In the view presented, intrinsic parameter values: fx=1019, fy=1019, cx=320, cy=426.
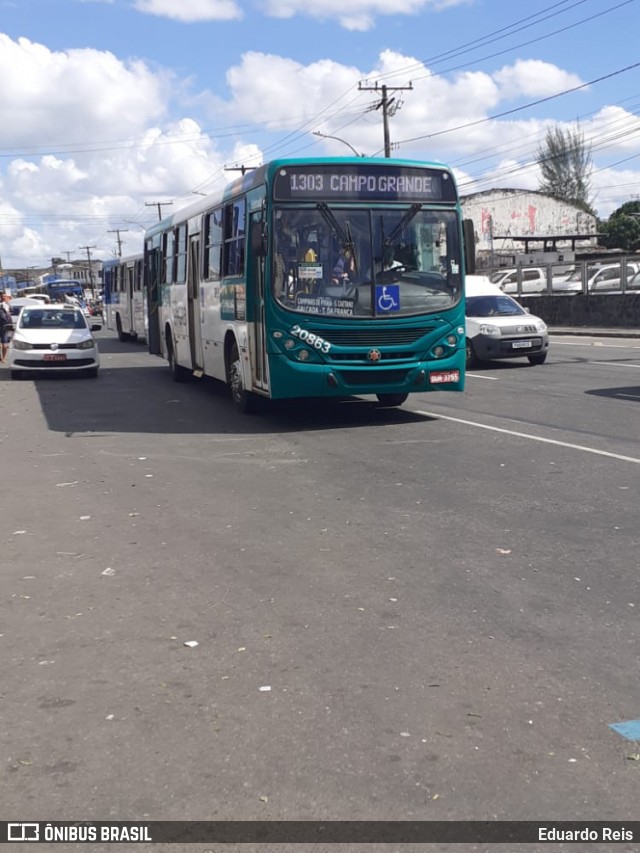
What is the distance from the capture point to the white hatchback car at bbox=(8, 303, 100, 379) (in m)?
21.3

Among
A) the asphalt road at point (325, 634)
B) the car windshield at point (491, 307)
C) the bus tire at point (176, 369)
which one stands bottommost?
the asphalt road at point (325, 634)

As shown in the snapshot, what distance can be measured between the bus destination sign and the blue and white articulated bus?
64.4 ft

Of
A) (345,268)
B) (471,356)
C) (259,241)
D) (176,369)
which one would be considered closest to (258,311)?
(259,241)

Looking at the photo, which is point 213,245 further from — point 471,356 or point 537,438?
point 471,356

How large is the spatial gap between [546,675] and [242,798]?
5.34 feet

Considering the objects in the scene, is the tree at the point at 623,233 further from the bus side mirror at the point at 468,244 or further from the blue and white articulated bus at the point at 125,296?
the bus side mirror at the point at 468,244

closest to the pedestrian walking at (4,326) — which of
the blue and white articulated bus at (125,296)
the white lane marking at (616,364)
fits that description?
the blue and white articulated bus at (125,296)

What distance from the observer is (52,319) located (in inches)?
883

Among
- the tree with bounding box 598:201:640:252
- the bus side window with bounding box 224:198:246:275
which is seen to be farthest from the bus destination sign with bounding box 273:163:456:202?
the tree with bounding box 598:201:640:252

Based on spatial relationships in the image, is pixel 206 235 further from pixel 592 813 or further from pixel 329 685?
pixel 592 813

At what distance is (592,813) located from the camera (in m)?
3.35

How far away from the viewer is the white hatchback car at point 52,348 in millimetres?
21328

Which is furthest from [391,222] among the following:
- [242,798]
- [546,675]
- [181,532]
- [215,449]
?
[242,798]

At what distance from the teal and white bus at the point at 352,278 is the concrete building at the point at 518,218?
60.9 metres
